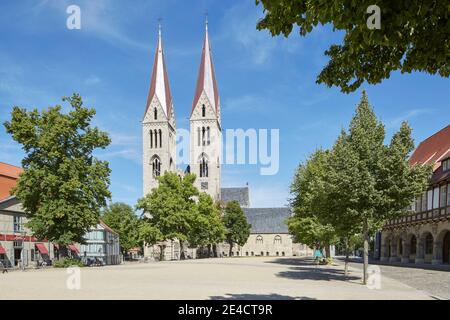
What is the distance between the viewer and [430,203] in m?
38.8

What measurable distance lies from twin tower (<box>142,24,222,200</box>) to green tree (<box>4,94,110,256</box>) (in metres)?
56.2

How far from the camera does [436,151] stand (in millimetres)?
45125

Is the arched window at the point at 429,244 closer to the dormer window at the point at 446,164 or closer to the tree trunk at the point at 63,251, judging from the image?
the dormer window at the point at 446,164

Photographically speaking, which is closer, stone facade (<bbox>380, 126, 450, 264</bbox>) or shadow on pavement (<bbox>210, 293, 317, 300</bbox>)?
shadow on pavement (<bbox>210, 293, 317, 300</bbox>)

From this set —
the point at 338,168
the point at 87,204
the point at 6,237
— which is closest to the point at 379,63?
the point at 338,168

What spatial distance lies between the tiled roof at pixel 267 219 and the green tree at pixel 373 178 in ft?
304

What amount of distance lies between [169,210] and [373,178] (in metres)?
35.8

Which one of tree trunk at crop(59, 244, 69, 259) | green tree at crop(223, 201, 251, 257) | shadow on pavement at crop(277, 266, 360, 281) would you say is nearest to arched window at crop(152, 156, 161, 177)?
green tree at crop(223, 201, 251, 257)

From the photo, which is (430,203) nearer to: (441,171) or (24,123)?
(441,171)

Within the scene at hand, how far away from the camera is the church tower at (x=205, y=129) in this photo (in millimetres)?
95250

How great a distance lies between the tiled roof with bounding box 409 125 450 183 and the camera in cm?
3808

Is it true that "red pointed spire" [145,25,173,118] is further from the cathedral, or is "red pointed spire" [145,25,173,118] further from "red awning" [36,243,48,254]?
"red awning" [36,243,48,254]

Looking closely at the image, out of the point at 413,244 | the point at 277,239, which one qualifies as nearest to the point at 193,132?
the point at 277,239

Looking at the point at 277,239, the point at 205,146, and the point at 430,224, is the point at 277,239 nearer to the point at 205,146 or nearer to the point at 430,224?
the point at 205,146
